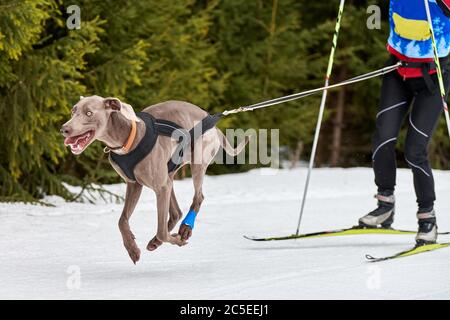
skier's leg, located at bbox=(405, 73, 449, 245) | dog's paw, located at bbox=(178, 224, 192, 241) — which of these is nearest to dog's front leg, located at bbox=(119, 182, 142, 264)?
dog's paw, located at bbox=(178, 224, 192, 241)

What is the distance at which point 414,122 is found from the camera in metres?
6.41

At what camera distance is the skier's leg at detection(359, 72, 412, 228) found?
6.59 metres

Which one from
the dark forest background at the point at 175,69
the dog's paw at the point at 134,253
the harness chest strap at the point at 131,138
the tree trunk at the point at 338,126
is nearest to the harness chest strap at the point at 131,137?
the harness chest strap at the point at 131,138

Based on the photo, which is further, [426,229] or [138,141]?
[426,229]

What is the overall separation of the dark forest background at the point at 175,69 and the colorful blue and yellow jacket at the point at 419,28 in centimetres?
365

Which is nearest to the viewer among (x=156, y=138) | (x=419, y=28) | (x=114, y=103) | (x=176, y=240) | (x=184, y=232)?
(x=114, y=103)

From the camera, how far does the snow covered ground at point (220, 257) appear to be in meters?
4.98

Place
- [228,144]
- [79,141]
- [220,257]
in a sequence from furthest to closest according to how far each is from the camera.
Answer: [220,257], [228,144], [79,141]

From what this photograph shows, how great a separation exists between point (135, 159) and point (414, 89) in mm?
2530

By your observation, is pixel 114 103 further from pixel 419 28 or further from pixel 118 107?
pixel 419 28

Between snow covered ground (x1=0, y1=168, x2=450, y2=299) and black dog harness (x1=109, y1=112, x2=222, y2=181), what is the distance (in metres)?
0.73

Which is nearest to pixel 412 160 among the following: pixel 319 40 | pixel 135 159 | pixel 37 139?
pixel 135 159

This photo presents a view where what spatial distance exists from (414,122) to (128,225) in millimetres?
2447

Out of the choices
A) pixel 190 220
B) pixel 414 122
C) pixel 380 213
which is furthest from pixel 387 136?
pixel 190 220
